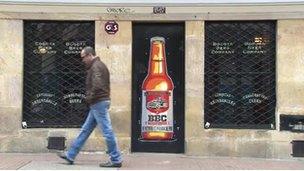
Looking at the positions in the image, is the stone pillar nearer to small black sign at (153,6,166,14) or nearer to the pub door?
the pub door

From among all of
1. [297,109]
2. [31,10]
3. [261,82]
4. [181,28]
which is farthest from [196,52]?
[31,10]

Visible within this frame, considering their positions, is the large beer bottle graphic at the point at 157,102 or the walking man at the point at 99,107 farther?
the large beer bottle graphic at the point at 157,102

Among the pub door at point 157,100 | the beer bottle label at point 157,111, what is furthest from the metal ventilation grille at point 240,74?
the beer bottle label at point 157,111

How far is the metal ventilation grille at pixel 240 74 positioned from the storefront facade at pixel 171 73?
2 centimetres

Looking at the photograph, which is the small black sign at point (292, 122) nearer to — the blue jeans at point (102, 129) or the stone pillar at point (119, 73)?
the stone pillar at point (119, 73)

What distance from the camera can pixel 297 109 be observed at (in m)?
10.1

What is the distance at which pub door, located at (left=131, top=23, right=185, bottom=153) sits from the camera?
34.1ft

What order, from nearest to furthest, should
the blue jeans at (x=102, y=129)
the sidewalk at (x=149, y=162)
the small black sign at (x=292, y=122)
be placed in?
the blue jeans at (x=102, y=129) → the sidewalk at (x=149, y=162) → the small black sign at (x=292, y=122)

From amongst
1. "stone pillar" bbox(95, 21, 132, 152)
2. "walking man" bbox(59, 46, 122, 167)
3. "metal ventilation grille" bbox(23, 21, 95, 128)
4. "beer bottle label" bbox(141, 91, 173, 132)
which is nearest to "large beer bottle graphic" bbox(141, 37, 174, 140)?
"beer bottle label" bbox(141, 91, 173, 132)

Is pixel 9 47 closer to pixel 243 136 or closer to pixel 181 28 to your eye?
pixel 181 28

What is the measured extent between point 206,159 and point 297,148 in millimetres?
1640

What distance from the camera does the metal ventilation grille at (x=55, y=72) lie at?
33.8ft

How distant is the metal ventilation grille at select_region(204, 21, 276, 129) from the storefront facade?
18 millimetres

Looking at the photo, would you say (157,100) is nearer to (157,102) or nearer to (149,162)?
(157,102)
